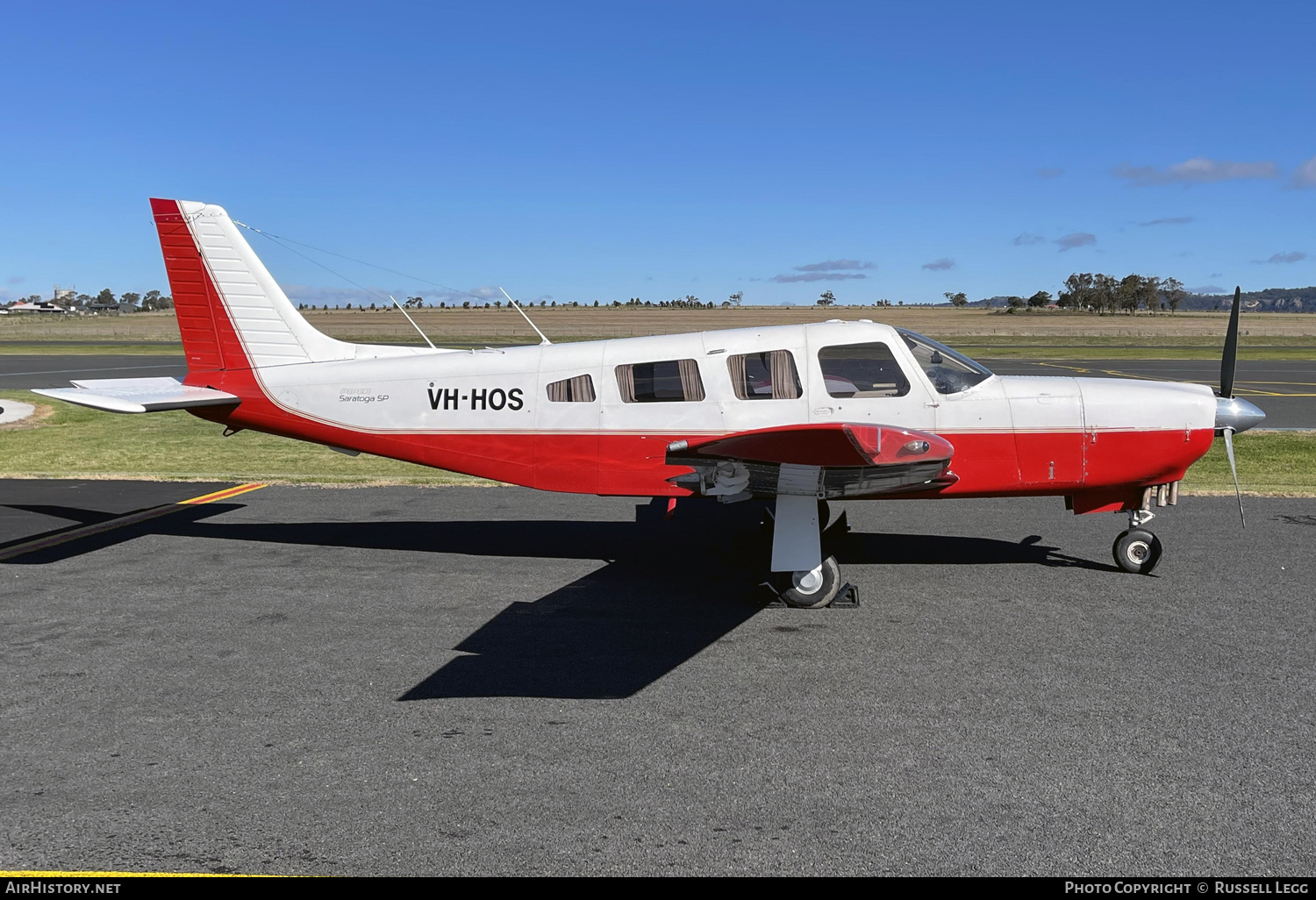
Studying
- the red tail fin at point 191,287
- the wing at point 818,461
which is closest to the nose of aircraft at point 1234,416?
the wing at point 818,461

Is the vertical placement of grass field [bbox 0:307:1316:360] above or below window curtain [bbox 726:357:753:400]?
above

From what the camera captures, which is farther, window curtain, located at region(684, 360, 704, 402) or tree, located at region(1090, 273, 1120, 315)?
tree, located at region(1090, 273, 1120, 315)

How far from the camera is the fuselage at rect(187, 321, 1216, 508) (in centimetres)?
942

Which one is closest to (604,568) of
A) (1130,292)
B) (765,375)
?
(765,375)

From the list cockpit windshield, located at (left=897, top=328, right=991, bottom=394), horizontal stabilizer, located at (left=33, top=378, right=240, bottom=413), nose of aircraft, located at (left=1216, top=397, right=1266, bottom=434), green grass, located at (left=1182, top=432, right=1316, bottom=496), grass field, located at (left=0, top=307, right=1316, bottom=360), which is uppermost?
grass field, located at (left=0, top=307, right=1316, bottom=360)

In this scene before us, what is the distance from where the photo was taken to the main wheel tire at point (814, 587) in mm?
8922

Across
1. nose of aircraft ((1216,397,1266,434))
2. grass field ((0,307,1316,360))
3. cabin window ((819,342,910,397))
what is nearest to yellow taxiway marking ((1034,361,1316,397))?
grass field ((0,307,1316,360))

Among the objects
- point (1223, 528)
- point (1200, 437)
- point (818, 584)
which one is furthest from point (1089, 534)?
point (818, 584)

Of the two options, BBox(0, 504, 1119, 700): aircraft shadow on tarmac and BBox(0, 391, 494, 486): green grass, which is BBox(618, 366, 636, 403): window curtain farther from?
BBox(0, 391, 494, 486): green grass

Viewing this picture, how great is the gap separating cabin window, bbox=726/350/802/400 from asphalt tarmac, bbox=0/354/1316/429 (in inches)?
761

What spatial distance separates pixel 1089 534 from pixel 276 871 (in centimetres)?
1042

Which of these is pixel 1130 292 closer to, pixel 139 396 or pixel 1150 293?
pixel 1150 293

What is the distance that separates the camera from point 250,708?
21.3ft

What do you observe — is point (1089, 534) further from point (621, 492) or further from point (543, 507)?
point (543, 507)
